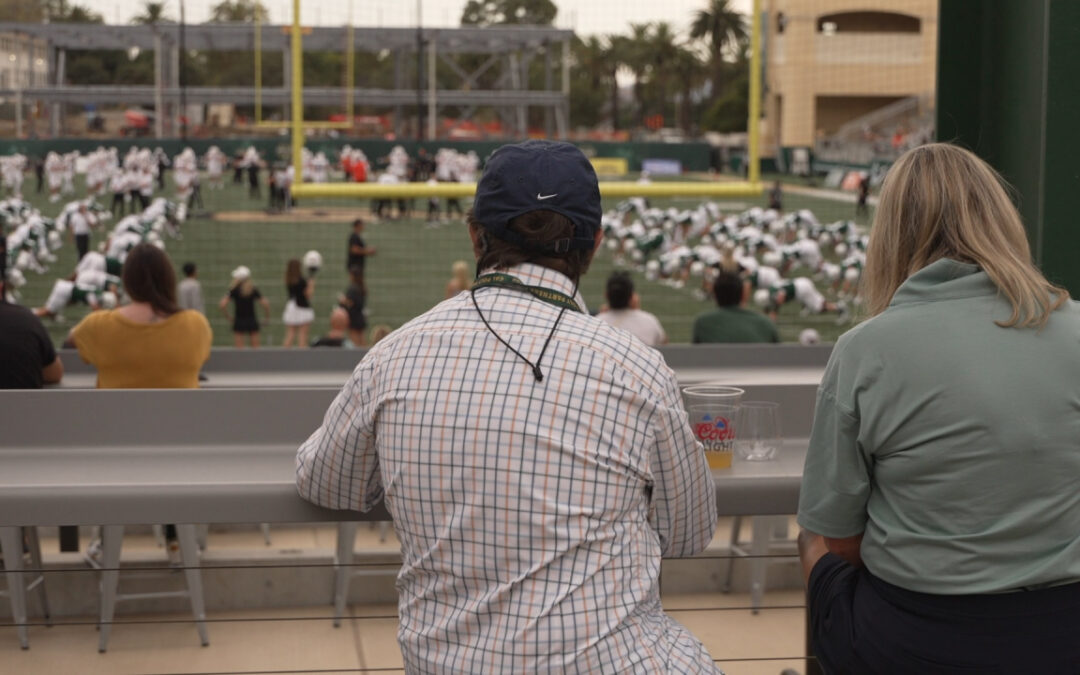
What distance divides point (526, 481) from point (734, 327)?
6382 millimetres

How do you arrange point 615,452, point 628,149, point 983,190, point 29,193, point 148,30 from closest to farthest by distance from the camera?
point 615,452
point 983,190
point 628,149
point 148,30
point 29,193

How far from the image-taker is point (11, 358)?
4.98 meters

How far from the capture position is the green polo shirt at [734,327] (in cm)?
806

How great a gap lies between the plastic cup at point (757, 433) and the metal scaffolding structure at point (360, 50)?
10454 mm

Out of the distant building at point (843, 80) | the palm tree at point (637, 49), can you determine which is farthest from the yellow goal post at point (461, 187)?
the distant building at point (843, 80)

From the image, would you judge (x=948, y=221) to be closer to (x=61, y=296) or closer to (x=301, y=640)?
(x=301, y=640)

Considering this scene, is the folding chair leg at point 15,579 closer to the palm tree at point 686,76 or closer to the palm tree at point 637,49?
the palm tree at point 637,49

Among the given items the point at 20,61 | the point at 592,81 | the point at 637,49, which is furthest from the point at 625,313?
the point at 20,61

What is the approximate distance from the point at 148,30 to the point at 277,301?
21.1 feet

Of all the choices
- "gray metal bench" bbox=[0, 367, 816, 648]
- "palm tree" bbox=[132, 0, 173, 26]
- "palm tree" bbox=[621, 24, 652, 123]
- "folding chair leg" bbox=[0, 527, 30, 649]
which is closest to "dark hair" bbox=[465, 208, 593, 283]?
"gray metal bench" bbox=[0, 367, 816, 648]

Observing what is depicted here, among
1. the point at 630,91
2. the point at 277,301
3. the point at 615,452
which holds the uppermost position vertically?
the point at 630,91

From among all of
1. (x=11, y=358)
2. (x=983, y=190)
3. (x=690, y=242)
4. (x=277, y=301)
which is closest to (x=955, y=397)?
(x=983, y=190)

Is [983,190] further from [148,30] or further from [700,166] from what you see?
[148,30]

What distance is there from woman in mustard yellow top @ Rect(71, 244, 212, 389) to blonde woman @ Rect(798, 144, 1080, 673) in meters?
3.51
